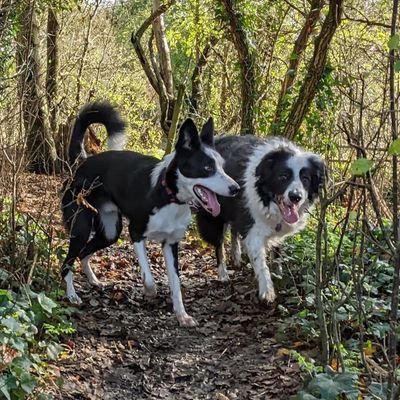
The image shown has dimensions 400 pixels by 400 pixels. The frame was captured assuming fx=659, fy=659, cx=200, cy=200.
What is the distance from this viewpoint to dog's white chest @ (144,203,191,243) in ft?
18.3

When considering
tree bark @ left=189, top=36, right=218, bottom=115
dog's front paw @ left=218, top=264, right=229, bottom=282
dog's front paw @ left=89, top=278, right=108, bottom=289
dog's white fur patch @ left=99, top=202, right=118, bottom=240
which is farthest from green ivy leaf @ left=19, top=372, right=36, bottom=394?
tree bark @ left=189, top=36, right=218, bottom=115

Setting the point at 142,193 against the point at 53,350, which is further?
the point at 142,193

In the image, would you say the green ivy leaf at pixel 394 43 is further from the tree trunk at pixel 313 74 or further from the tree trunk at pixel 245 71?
the tree trunk at pixel 245 71

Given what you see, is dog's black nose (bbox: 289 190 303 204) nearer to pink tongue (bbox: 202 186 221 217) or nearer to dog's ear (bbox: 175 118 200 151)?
pink tongue (bbox: 202 186 221 217)

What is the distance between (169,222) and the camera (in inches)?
220

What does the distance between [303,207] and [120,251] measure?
2.66 meters

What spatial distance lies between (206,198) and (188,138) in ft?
1.70

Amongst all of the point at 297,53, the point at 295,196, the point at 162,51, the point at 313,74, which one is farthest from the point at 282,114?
the point at 162,51

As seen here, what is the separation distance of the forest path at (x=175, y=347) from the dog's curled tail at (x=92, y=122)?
125cm

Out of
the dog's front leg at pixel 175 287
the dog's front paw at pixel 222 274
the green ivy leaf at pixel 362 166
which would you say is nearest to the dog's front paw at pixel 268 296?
the dog's front leg at pixel 175 287

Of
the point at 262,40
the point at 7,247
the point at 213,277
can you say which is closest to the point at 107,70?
the point at 262,40

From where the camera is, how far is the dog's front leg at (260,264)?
18.5ft

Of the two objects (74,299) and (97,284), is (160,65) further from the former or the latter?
(74,299)

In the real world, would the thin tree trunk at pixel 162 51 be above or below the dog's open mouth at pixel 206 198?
above
